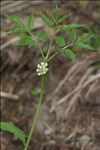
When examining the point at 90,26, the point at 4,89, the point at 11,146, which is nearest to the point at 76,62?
the point at 90,26

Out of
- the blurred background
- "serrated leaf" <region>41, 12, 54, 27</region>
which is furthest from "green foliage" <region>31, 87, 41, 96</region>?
"serrated leaf" <region>41, 12, 54, 27</region>

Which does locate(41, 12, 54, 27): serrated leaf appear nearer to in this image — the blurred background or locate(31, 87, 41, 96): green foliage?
the blurred background

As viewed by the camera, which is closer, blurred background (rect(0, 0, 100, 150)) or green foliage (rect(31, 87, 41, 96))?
blurred background (rect(0, 0, 100, 150))

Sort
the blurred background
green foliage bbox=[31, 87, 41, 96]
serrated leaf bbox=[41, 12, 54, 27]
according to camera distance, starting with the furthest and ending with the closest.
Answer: green foliage bbox=[31, 87, 41, 96] → the blurred background → serrated leaf bbox=[41, 12, 54, 27]

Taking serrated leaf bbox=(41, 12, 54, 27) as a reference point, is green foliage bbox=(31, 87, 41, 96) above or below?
below

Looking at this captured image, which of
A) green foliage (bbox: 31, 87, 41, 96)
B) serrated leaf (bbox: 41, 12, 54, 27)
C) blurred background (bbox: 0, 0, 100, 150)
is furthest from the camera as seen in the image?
green foliage (bbox: 31, 87, 41, 96)

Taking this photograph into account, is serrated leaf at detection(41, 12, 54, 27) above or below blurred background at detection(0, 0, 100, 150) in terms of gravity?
above

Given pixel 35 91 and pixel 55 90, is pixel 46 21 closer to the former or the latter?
pixel 55 90

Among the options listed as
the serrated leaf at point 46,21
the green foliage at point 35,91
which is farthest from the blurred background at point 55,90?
the serrated leaf at point 46,21

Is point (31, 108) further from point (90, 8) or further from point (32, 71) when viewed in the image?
Result: point (90, 8)

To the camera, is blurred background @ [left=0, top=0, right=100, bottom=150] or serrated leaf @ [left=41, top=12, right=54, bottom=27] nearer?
serrated leaf @ [left=41, top=12, right=54, bottom=27]

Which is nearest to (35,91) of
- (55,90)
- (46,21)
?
(55,90)
